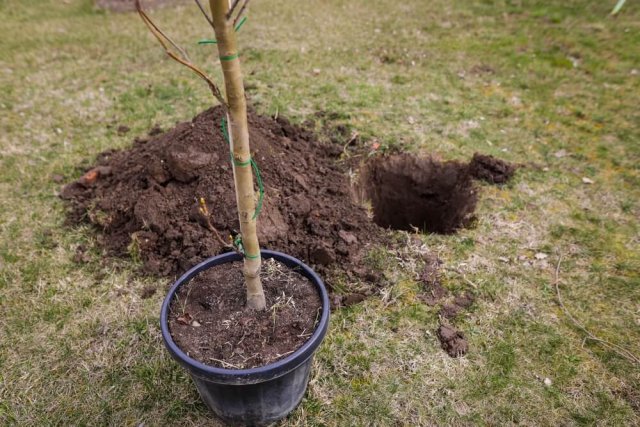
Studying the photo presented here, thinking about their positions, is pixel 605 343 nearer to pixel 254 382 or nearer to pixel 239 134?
A: pixel 254 382

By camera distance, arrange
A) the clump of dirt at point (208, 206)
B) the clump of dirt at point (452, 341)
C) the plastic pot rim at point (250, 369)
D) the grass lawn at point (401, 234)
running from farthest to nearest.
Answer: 1. the clump of dirt at point (208, 206)
2. the clump of dirt at point (452, 341)
3. the grass lawn at point (401, 234)
4. the plastic pot rim at point (250, 369)

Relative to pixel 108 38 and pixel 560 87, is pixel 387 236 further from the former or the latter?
pixel 108 38

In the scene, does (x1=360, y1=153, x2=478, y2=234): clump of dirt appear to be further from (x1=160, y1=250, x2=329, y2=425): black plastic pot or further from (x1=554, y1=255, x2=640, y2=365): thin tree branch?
(x1=160, y1=250, x2=329, y2=425): black plastic pot

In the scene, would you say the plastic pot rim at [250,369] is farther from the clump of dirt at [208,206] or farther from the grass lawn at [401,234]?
the clump of dirt at [208,206]

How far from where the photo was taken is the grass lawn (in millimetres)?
2295

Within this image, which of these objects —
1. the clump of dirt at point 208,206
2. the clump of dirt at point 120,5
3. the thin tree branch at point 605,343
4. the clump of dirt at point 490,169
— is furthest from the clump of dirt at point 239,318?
the clump of dirt at point 120,5

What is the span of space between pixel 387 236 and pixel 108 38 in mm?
6101

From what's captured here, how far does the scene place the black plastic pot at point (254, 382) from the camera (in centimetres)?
173

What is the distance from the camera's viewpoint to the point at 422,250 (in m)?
3.06

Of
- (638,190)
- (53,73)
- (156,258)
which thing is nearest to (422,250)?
(156,258)

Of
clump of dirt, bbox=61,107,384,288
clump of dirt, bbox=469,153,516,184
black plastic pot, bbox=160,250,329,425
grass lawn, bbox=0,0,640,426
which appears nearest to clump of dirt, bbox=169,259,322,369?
black plastic pot, bbox=160,250,329,425

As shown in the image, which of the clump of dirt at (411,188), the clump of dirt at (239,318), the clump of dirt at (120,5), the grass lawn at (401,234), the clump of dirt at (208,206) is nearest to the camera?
the clump of dirt at (239,318)

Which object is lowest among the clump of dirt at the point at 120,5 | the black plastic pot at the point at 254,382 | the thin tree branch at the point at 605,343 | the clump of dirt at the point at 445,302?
the thin tree branch at the point at 605,343

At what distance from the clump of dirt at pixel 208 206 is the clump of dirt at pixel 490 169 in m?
1.21
